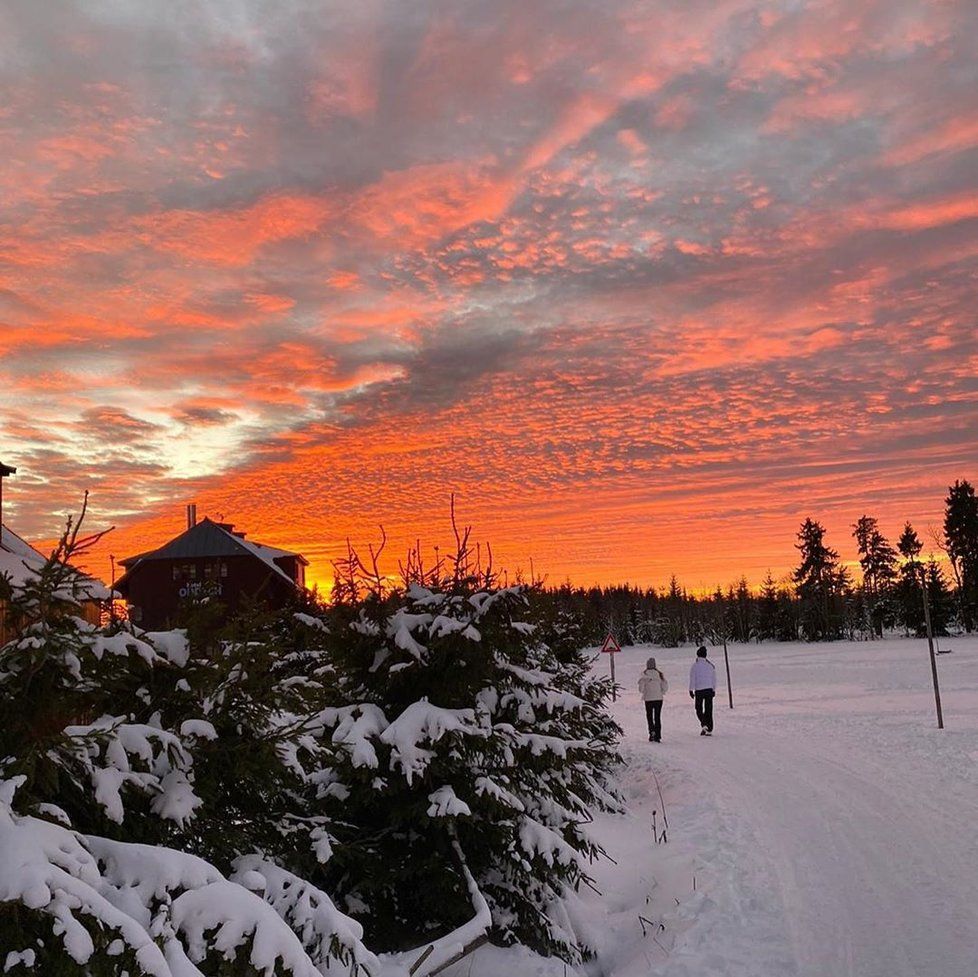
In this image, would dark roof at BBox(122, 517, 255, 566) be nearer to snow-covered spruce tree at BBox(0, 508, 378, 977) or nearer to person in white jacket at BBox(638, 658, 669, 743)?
person in white jacket at BBox(638, 658, 669, 743)

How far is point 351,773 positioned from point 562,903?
6.57ft

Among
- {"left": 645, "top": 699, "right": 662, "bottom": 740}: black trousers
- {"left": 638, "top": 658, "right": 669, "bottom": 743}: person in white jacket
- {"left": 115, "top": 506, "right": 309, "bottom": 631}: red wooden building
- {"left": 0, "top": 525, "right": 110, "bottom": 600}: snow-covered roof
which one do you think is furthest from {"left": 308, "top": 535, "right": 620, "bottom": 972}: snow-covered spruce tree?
{"left": 115, "top": 506, "right": 309, "bottom": 631}: red wooden building

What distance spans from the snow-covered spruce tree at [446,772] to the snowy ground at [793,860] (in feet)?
1.55

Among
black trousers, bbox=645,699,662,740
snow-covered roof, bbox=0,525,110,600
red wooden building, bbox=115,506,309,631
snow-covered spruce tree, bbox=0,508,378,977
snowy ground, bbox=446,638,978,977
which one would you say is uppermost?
red wooden building, bbox=115,506,309,631

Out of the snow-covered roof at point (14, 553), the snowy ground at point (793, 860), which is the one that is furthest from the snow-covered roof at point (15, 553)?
the snowy ground at point (793, 860)

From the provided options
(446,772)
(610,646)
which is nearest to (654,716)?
(610,646)

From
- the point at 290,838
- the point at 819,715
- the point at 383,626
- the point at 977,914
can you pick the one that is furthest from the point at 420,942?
the point at 819,715

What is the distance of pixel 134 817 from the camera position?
12.6ft

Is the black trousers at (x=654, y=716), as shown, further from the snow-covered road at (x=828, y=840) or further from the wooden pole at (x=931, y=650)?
the wooden pole at (x=931, y=650)

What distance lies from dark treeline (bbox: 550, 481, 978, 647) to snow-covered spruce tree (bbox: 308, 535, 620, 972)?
2349 inches

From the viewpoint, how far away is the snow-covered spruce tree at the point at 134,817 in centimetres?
284

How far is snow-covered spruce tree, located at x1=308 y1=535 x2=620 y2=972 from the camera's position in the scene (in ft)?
19.3

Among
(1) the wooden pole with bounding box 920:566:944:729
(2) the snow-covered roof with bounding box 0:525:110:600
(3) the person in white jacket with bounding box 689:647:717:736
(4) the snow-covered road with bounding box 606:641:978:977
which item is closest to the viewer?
(4) the snow-covered road with bounding box 606:641:978:977

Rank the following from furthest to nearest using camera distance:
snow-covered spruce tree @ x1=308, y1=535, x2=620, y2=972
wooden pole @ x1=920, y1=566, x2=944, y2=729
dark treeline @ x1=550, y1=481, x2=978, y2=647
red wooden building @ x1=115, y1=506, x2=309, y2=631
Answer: dark treeline @ x1=550, y1=481, x2=978, y2=647
red wooden building @ x1=115, y1=506, x2=309, y2=631
wooden pole @ x1=920, y1=566, x2=944, y2=729
snow-covered spruce tree @ x1=308, y1=535, x2=620, y2=972
